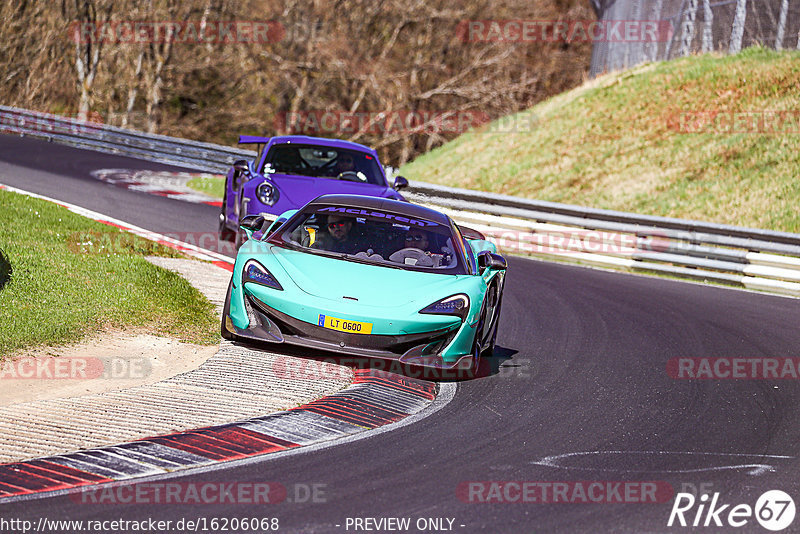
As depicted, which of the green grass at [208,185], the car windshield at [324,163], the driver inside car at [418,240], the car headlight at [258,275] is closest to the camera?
the car headlight at [258,275]

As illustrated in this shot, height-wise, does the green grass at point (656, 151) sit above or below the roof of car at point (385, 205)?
above

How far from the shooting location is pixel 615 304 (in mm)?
13086

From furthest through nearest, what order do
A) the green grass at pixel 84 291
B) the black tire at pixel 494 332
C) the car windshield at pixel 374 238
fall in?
the black tire at pixel 494 332 < the car windshield at pixel 374 238 < the green grass at pixel 84 291

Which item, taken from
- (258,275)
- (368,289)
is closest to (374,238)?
(368,289)

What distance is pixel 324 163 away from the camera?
1373cm

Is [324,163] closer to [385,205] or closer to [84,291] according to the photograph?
A: [385,205]

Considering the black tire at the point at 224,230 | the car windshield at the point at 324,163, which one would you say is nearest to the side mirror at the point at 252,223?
the car windshield at the point at 324,163

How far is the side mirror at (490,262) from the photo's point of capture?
891 centimetres

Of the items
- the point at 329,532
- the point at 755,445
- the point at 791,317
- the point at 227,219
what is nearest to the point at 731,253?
the point at 791,317

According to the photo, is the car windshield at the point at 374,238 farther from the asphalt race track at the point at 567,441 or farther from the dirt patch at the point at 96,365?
the dirt patch at the point at 96,365

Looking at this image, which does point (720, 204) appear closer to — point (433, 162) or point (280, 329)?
point (433, 162)

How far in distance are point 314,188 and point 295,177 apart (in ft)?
1.62

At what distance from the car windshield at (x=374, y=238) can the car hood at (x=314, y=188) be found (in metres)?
3.06

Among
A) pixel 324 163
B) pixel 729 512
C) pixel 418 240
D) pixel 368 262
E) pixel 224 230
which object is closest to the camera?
pixel 729 512
